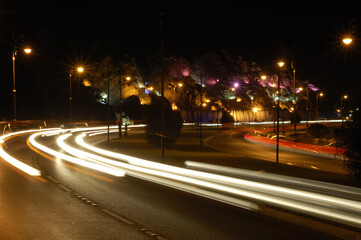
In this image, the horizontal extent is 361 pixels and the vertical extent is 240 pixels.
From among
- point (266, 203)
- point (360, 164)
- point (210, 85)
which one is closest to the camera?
point (266, 203)

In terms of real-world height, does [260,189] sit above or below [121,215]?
above

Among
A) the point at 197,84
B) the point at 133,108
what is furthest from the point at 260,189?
the point at 197,84

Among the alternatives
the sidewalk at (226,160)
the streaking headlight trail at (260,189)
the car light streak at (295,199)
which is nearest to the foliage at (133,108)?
the sidewalk at (226,160)

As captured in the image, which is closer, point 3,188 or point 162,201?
point 162,201

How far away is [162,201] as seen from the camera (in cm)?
984

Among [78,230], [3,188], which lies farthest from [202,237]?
[3,188]

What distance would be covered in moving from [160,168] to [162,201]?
492 centimetres

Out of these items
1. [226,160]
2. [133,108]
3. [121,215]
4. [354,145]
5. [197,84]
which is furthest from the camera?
[197,84]

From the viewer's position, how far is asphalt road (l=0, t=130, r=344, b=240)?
22.9ft

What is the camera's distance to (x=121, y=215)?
838 cm

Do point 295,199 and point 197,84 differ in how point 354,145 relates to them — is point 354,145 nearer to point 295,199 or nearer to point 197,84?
point 295,199

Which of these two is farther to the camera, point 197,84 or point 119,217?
point 197,84

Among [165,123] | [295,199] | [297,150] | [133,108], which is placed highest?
[133,108]

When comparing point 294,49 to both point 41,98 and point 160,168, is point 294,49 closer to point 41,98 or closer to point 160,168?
point 160,168
